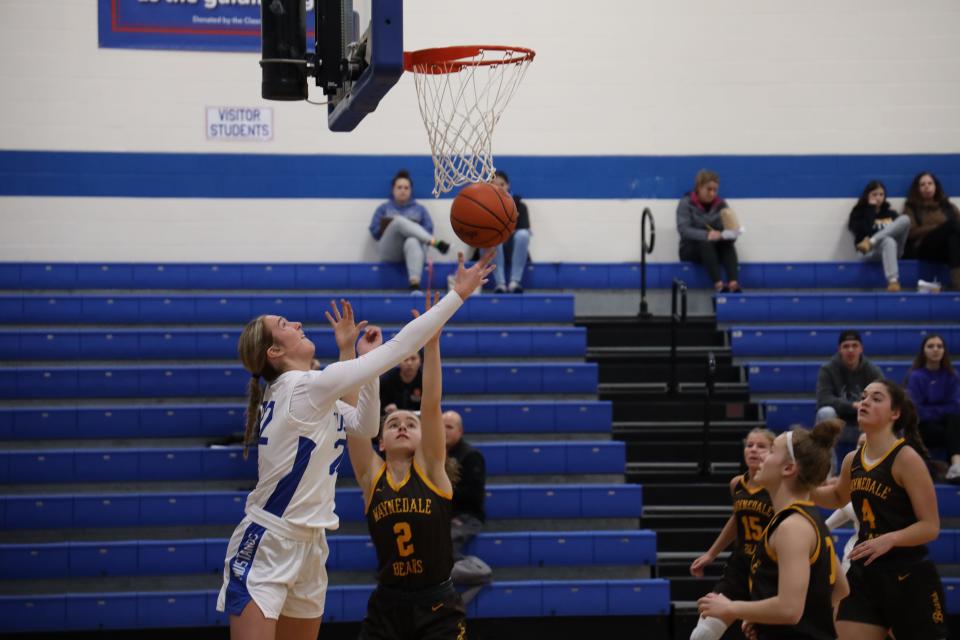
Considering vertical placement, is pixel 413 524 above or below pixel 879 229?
below

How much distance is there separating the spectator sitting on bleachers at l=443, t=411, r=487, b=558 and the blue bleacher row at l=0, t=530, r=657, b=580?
0.35 metres

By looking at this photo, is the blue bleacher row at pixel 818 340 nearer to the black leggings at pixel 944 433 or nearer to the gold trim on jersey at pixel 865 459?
the black leggings at pixel 944 433

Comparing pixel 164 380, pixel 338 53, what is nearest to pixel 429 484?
pixel 338 53

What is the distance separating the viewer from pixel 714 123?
40.8 feet

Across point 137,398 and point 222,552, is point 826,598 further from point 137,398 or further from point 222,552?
point 137,398

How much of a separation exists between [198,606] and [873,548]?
15.9 feet

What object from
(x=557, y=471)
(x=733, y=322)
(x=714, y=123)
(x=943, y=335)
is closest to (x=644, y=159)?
(x=714, y=123)

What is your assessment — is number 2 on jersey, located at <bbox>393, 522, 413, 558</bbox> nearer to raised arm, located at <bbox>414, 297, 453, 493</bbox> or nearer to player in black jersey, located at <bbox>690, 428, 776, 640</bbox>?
raised arm, located at <bbox>414, 297, 453, 493</bbox>

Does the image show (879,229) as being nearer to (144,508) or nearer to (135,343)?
(135,343)

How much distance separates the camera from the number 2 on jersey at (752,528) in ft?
19.2

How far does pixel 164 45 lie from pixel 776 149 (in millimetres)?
6585

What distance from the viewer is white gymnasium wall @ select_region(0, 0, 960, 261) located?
468 inches

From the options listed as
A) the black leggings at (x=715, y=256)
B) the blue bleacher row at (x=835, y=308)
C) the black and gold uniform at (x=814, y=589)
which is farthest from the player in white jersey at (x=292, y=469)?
the black leggings at (x=715, y=256)

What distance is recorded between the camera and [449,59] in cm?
555
